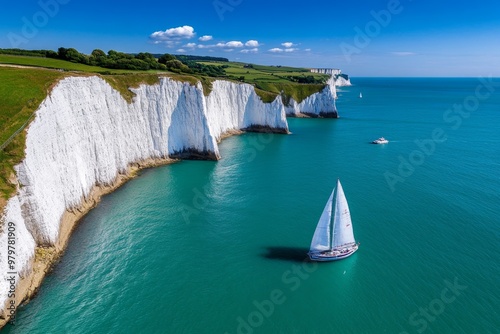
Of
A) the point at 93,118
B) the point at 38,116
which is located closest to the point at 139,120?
the point at 93,118

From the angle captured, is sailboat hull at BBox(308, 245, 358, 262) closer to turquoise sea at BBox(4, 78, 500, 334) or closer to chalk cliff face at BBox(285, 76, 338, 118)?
turquoise sea at BBox(4, 78, 500, 334)

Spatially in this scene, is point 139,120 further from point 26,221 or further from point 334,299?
point 334,299

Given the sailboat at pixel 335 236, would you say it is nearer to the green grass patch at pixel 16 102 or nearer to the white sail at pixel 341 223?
the white sail at pixel 341 223

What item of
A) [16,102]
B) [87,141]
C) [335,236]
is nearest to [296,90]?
[87,141]

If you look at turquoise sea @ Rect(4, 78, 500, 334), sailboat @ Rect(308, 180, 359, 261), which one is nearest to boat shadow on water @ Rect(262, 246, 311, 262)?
turquoise sea @ Rect(4, 78, 500, 334)

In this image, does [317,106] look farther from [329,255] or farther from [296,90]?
[329,255]

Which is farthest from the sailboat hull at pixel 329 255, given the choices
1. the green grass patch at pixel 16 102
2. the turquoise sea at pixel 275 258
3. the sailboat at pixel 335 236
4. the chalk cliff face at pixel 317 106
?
the chalk cliff face at pixel 317 106
